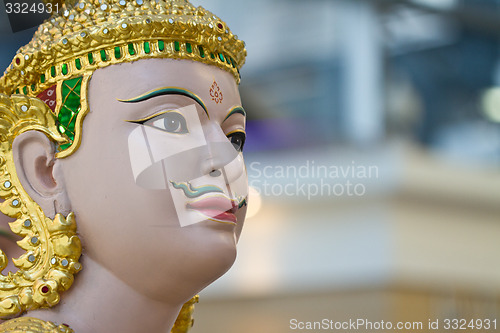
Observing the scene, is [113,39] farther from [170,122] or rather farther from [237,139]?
[237,139]

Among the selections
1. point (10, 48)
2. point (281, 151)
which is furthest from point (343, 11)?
point (10, 48)

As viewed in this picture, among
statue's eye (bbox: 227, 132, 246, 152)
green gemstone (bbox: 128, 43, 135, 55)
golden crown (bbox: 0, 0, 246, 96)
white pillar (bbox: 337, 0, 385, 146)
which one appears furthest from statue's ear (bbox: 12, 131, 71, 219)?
white pillar (bbox: 337, 0, 385, 146)

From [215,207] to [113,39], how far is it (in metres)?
0.45

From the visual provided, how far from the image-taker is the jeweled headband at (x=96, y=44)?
1.55 metres

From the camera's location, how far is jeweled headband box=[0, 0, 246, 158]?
1.55 metres

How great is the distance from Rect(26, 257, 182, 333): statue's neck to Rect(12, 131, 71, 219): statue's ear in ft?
0.49

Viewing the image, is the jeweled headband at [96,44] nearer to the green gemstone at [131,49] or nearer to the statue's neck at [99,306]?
the green gemstone at [131,49]

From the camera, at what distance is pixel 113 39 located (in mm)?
1556

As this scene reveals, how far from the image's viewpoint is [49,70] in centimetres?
161

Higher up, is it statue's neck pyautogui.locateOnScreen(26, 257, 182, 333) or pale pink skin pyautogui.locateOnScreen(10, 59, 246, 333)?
pale pink skin pyautogui.locateOnScreen(10, 59, 246, 333)

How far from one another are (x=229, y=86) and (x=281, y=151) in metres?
2.99

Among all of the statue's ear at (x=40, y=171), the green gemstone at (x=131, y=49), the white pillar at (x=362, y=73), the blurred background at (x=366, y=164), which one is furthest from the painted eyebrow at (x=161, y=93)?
the white pillar at (x=362, y=73)

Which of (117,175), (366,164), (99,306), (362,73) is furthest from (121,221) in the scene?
(362,73)

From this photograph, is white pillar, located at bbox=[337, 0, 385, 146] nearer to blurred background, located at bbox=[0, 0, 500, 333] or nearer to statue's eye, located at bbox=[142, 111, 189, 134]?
blurred background, located at bbox=[0, 0, 500, 333]
